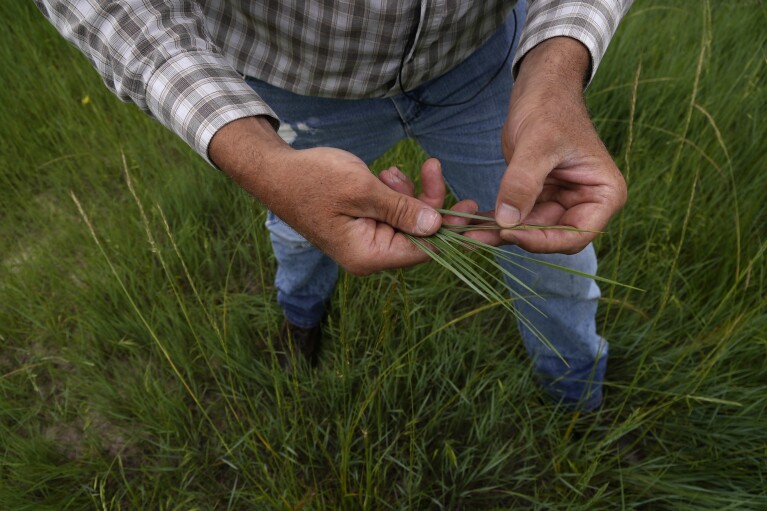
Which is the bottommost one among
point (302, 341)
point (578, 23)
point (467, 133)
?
point (302, 341)

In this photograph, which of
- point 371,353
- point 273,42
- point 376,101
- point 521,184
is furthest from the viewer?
point 371,353

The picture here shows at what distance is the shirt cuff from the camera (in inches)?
32.0

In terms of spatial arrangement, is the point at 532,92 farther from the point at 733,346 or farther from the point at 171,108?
the point at 733,346

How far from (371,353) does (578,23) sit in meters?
0.93

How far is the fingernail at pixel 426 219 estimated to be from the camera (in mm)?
788

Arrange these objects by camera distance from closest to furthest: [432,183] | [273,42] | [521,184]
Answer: [521,184], [432,183], [273,42]

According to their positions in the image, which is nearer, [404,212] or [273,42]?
[404,212]

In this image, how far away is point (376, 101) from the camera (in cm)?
112

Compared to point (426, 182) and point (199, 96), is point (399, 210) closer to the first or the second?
point (426, 182)

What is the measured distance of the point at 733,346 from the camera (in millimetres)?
1369

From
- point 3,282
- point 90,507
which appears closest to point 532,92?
point 90,507

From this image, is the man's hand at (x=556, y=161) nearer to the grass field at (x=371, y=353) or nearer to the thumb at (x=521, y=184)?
the thumb at (x=521, y=184)

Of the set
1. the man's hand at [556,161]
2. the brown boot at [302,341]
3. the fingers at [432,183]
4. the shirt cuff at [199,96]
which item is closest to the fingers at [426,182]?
the fingers at [432,183]

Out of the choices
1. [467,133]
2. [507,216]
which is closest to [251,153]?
[507,216]
